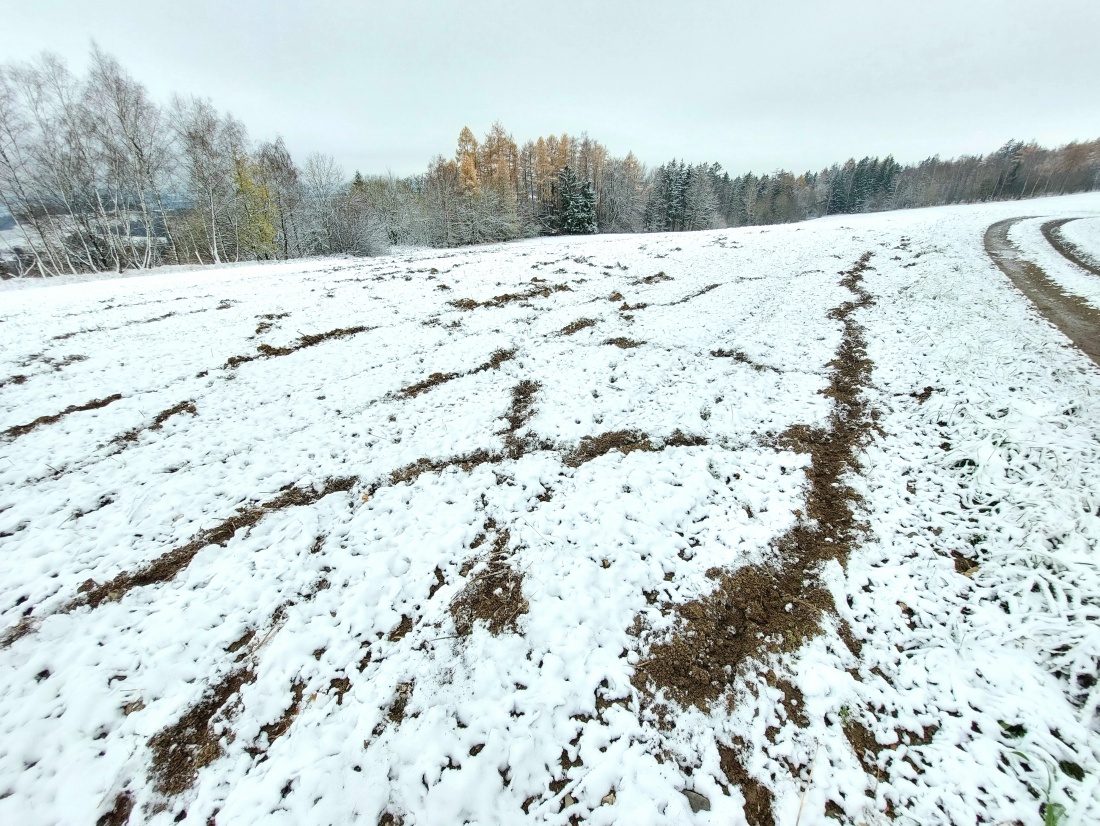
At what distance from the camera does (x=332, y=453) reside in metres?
6.79

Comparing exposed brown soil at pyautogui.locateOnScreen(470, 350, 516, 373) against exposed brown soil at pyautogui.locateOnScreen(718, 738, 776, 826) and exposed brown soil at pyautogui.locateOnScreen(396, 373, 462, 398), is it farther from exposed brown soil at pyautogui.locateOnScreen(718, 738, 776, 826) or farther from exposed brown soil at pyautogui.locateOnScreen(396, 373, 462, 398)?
exposed brown soil at pyautogui.locateOnScreen(718, 738, 776, 826)

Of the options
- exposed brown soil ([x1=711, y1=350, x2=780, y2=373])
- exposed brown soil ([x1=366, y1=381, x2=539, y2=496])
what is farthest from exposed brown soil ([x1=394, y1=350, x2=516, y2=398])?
exposed brown soil ([x1=711, y1=350, x2=780, y2=373])

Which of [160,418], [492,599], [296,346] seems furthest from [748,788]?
[296,346]

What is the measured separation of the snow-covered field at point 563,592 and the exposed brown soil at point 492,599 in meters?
0.03

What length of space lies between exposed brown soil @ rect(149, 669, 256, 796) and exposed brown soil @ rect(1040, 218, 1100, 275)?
2569 cm

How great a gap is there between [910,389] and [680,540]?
6.46 metres

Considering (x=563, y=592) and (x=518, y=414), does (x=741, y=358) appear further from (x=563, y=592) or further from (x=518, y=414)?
(x=563, y=592)

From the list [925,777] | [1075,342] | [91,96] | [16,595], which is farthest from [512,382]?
[91,96]

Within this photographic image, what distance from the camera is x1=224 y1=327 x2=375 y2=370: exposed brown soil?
1055cm

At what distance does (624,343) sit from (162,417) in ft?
34.4

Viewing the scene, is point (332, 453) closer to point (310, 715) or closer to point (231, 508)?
point (231, 508)

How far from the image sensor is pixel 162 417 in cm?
779

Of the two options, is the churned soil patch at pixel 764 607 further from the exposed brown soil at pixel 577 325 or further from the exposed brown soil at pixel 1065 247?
the exposed brown soil at pixel 1065 247

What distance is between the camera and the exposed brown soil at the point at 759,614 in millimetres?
3574
